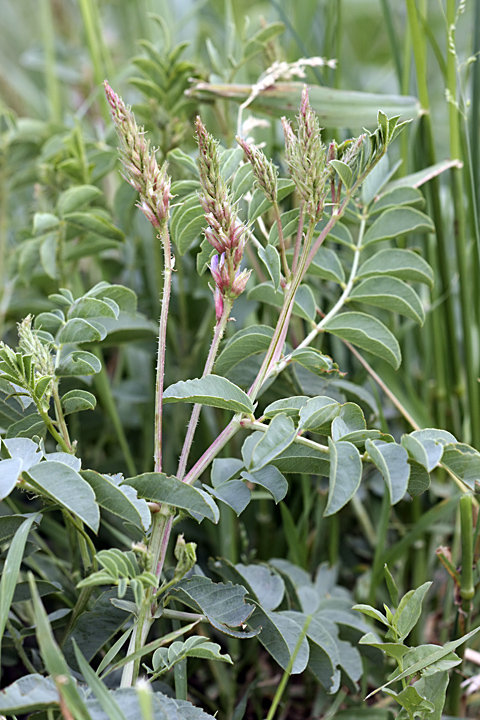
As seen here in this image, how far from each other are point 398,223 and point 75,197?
0.36 metres

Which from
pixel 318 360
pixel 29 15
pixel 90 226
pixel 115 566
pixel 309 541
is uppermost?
pixel 29 15

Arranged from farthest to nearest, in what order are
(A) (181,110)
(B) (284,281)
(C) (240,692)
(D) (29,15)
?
→ (D) (29,15) < (A) (181,110) < (C) (240,692) < (B) (284,281)

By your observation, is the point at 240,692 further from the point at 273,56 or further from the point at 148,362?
the point at 273,56

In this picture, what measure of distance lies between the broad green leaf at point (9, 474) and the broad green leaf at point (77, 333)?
140mm

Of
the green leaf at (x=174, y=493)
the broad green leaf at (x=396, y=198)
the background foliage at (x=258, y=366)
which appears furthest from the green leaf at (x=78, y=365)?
the broad green leaf at (x=396, y=198)

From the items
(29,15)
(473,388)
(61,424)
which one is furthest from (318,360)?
(29,15)

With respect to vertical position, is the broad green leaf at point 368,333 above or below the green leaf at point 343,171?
below

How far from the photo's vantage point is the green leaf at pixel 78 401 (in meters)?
0.48

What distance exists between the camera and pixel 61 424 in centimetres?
48

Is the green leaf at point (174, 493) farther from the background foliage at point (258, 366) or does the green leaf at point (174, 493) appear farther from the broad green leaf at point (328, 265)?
the broad green leaf at point (328, 265)

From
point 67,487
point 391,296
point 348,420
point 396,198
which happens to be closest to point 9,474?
point 67,487

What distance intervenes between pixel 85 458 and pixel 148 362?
172mm

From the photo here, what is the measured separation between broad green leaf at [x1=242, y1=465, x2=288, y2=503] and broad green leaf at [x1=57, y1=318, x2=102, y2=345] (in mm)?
168

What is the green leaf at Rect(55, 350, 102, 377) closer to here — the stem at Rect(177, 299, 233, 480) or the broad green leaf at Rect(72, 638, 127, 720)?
the stem at Rect(177, 299, 233, 480)
